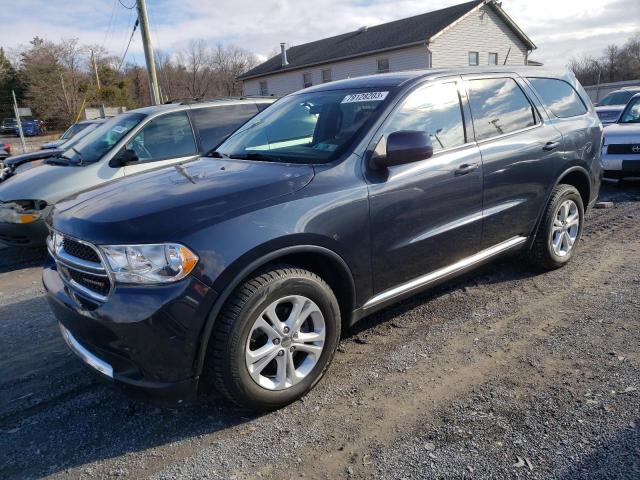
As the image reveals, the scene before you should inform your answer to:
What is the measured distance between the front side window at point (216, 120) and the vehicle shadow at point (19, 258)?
2543 millimetres

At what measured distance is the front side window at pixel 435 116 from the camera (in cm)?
336

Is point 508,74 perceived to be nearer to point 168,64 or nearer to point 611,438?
point 611,438

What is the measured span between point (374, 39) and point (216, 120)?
2606 centimetres

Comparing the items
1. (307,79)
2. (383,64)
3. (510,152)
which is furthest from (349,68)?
(510,152)

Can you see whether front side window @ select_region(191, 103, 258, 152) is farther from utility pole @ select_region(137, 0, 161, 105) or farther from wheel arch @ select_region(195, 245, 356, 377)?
utility pole @ select_region(137, 0, 161, 105)

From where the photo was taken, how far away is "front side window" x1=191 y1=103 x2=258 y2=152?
652cm

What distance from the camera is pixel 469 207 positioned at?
368 centimetres

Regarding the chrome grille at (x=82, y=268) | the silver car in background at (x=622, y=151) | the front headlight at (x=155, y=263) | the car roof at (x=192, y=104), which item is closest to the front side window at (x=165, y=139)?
the car roof at (x=192, y=104)

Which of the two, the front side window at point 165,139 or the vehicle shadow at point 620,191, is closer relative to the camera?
the front side window at point 165,139

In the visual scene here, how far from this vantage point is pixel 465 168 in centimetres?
359

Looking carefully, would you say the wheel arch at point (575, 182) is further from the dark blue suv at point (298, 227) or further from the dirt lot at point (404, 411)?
the dirt lot at point (404, 411)

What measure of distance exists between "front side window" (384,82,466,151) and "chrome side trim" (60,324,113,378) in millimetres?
2189

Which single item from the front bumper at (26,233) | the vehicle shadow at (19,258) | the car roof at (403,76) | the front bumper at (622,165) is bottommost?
the vehicle shadow at (19,258)

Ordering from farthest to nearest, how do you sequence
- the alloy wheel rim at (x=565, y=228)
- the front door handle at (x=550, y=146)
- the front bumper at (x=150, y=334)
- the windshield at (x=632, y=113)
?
the windshield at (x=632, y=113) → the alloy wheel rim at (x=565, y=228) → the front door handle at (x=550, y=146) → the front bumper at (x=150, y=334)
